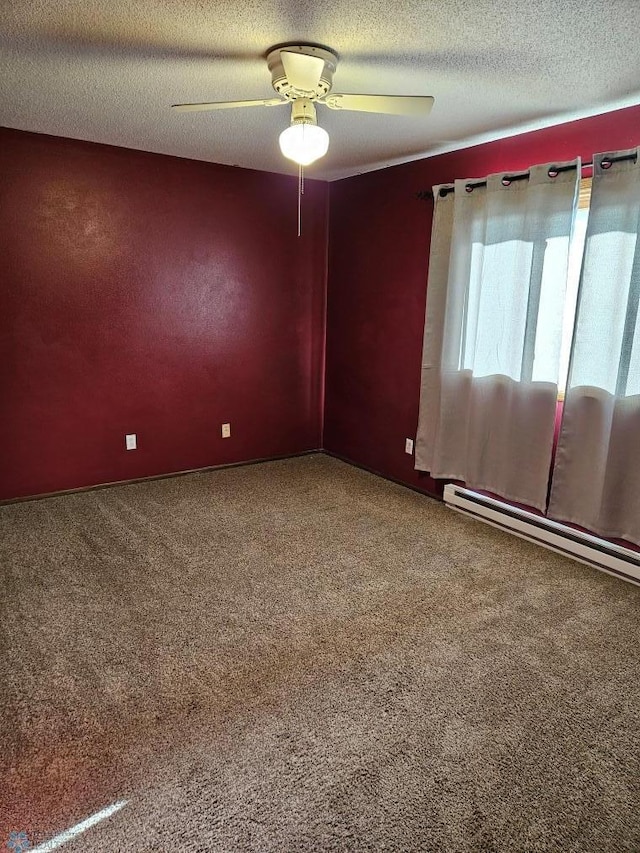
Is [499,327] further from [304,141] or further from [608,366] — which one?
Answer: [304,141]

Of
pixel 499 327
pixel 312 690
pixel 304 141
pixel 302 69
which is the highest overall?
pixel 302 69

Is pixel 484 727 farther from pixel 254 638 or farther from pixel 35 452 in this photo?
pixel 35 452

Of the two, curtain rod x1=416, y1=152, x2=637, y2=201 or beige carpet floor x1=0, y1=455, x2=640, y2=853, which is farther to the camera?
curtain rod x1=416, y1=152, x2=637, y2=201

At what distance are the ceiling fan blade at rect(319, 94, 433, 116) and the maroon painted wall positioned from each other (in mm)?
2147

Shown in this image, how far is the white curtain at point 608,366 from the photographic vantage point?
9.09 ft

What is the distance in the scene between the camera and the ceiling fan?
2137mm

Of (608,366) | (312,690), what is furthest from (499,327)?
(312,690)

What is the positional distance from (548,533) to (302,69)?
8.92 ft

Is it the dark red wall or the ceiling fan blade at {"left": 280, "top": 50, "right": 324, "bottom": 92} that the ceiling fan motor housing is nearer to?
the ceiling fan blade at {"left": 280, "top": 50, "right": 324, "bottom": 92}

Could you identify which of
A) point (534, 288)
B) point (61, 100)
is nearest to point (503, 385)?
point (534, 288)

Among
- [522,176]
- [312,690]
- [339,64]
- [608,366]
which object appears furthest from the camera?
[522,176]

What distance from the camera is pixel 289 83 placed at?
220cm

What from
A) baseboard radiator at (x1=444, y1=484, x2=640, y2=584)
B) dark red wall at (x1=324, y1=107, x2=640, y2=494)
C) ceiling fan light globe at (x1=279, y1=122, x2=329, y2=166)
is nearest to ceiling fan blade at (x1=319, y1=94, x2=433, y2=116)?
ceiling fan light globe at (x1=279, y1=122, x2=329, y2=166)

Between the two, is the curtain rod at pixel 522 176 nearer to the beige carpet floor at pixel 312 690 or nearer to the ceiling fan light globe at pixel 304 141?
the ceiling fan light globe at pixel 304 141
